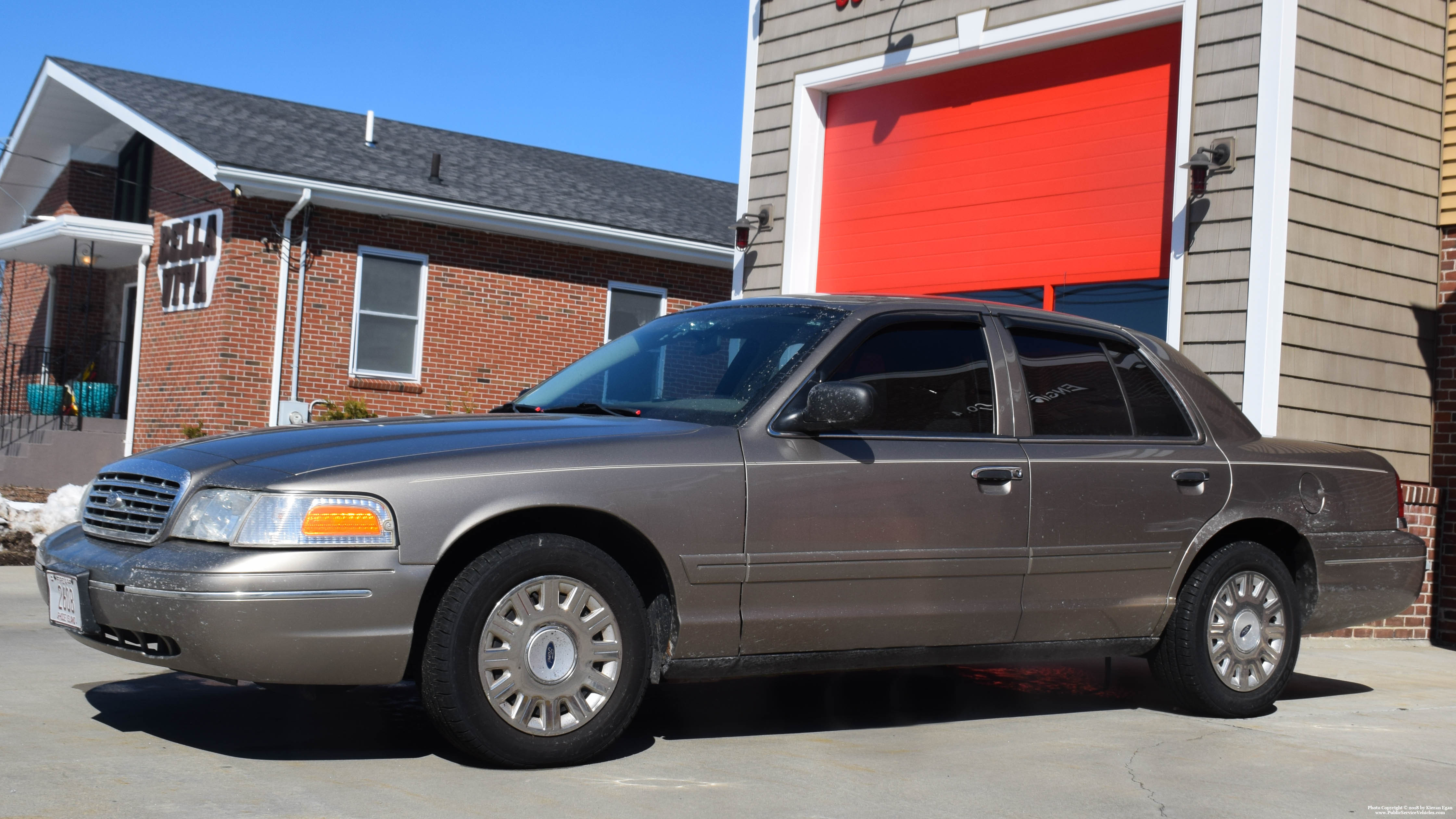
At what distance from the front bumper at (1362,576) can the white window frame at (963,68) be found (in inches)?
110

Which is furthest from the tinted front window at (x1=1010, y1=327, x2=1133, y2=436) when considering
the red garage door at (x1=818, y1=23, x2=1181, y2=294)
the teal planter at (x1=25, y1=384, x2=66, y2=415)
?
the teal planter at (x1=25, y1=384, x2=66, y2=415)

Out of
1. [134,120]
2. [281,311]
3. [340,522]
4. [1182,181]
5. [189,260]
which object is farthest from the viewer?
[134,120]

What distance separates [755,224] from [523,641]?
8.27 metres

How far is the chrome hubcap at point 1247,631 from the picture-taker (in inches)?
241

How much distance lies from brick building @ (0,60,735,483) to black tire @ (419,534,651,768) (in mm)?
12376

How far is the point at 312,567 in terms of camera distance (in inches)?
163

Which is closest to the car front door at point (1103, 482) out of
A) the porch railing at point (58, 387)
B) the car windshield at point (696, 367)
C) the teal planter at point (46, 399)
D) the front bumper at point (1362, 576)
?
the front bumper at point (1362, 576)

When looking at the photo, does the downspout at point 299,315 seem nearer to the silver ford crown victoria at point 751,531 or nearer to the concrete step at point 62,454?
the concrete step at point 62,454

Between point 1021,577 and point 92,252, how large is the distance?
54.0 ft

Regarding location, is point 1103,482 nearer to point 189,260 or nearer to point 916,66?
point 916,66

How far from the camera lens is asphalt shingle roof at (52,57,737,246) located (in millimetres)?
17047

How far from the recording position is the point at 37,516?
1161 cm

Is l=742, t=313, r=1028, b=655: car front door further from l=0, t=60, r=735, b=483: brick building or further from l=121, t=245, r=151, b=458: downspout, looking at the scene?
l=121, t=245, r=151, b=458: downspout

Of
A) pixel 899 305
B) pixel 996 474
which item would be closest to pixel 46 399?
pixel 899 305
